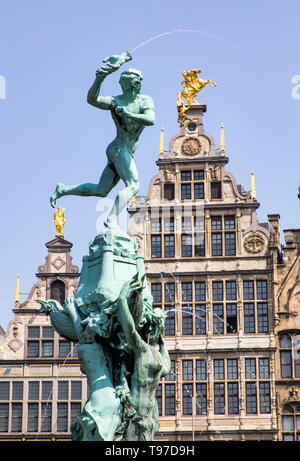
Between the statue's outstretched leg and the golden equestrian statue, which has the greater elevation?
the golden equestrian statue

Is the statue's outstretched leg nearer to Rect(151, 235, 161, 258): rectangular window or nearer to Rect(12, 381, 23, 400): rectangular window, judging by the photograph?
Rect(151, 235, 161, 258): rectangular window

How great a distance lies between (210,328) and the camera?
43.0 m

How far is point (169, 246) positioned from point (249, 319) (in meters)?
4.75

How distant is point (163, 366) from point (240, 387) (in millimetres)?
25380

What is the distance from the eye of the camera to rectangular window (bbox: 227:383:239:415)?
137 ft

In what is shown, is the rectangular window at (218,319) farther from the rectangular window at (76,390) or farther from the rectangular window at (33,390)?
the rectangular window at (33,390)

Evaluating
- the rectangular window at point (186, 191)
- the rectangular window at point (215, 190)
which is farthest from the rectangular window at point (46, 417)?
the rectangular window at point (215, 190)

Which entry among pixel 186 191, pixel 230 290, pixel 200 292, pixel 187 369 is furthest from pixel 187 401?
pixel 186 191

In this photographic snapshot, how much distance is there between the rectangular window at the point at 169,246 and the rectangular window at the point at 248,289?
11.2 feet

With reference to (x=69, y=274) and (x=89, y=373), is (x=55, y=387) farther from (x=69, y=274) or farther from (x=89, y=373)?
(x=89, y=373)

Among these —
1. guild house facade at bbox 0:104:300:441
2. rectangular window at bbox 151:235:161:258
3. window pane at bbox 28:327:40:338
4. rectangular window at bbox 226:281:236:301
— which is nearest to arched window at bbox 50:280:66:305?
guild house facade at bbox 0:104:300:441

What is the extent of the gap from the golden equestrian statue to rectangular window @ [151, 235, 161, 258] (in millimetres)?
5328

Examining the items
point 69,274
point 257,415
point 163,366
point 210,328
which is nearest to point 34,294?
point 69,274

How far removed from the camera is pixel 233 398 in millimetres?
42000
